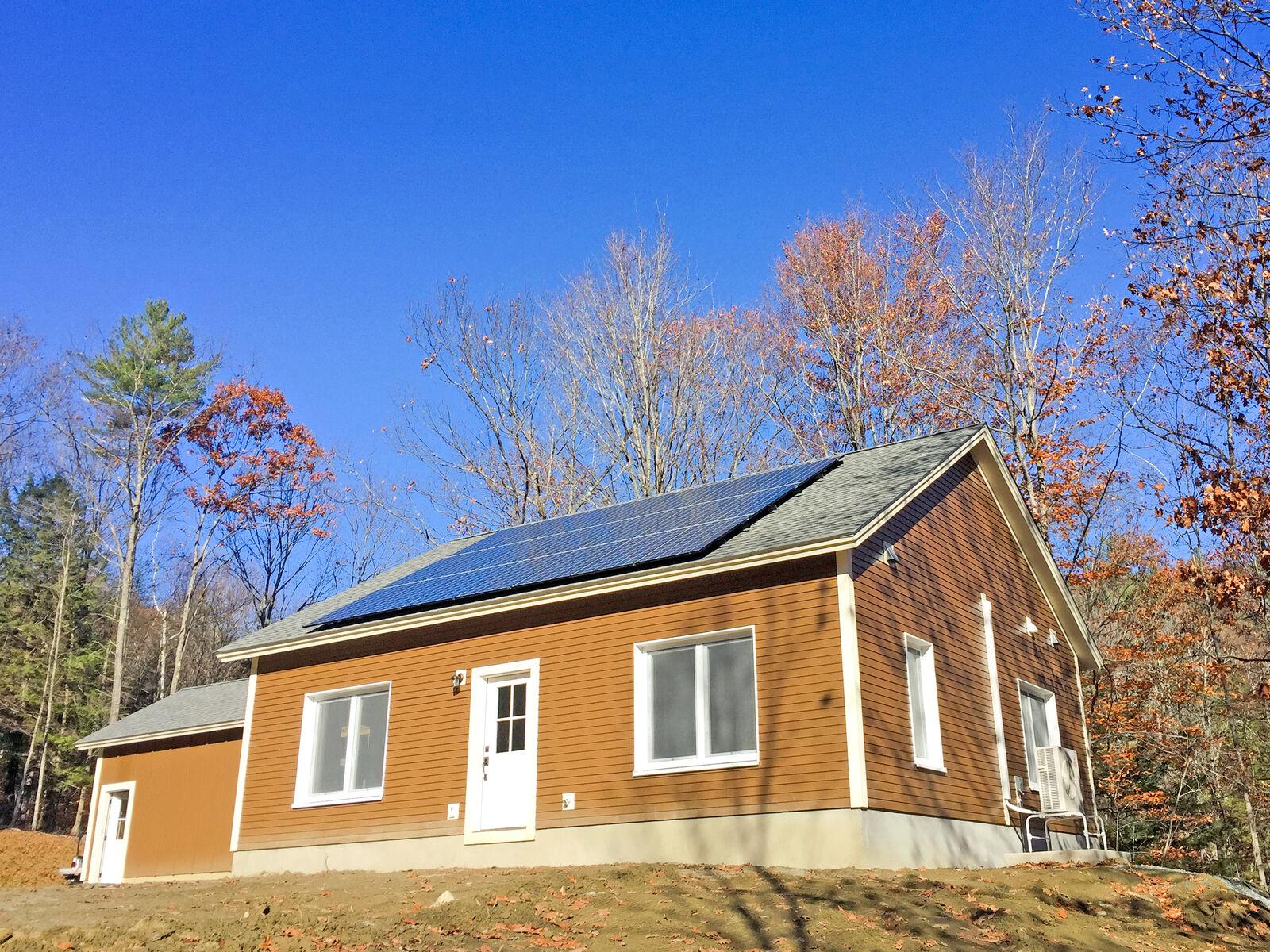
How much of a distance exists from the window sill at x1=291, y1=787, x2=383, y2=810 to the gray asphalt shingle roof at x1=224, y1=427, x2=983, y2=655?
2.35 m

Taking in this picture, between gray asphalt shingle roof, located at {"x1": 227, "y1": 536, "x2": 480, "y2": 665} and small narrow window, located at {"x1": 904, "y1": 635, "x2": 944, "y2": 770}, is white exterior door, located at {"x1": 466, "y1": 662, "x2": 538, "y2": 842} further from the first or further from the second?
small narrow window, located at {"x1": 904, "y1": 635, "x2": 944, "y2": 770}

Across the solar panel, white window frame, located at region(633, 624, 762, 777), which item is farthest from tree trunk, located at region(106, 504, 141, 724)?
white window frame, located at region(633, 624, 762, 777)

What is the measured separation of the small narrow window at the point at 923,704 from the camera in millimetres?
12891

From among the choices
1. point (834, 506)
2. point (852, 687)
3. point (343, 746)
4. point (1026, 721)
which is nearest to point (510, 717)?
point (343, 746)

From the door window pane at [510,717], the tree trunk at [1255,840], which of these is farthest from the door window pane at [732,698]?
the tree trunk at [1255,840]

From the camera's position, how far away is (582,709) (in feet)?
44.1

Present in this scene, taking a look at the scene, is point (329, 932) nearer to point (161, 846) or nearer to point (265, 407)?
point (161, 846)

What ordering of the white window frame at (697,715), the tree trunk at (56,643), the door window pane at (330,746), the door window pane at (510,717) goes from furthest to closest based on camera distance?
the tree trunk at (56,643) → the door window pane at (330,746) → the door window pane at (510,717) → the white window frame at (697,715)

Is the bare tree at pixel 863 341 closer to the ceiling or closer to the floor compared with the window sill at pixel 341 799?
closer to the ceiling

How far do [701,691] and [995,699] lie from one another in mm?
4647

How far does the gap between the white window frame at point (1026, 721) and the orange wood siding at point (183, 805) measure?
12.7 metres

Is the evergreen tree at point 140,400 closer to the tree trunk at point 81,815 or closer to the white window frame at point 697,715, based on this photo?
the tree trunk at point 81,815

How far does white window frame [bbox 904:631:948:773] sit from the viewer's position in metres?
12.7

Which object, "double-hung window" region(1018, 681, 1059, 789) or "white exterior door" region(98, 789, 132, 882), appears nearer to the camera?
"double-hung window" region(1018, 681, 1059, 789)
